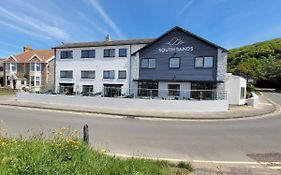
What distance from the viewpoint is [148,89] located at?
89.4 ft

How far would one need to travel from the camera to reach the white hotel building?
3241cm

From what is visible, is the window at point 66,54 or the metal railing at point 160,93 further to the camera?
the window at point 66,54

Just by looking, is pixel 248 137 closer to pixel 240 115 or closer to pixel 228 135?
pixel 228 135

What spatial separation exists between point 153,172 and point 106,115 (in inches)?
575

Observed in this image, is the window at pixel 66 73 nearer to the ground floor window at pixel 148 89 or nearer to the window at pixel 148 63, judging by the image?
the ground floor window at pixel 148 89

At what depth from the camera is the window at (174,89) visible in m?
28.1

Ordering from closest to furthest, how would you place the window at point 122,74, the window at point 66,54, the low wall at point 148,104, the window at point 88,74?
the low wall at point 148,104 < the window at point 122,74 < the window at point 88,74 < the window at point 66,54

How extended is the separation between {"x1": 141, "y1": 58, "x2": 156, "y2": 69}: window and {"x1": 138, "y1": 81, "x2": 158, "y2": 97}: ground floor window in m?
2.07

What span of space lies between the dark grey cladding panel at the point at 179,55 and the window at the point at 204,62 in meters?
0.40

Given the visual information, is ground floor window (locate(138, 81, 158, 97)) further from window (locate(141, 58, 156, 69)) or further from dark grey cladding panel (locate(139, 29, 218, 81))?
window (locate(141, 58, 156, 69))

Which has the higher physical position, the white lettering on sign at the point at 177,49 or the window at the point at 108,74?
the white lettering on sign at the point at 177,49

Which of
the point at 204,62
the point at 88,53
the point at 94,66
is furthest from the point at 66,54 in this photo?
the point at 204,62

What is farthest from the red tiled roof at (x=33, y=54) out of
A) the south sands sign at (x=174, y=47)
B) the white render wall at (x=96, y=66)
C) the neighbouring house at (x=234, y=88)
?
the neighbouring house at (x=234, y=88)

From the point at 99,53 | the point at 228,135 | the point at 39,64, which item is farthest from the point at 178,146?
the point at 39,64
